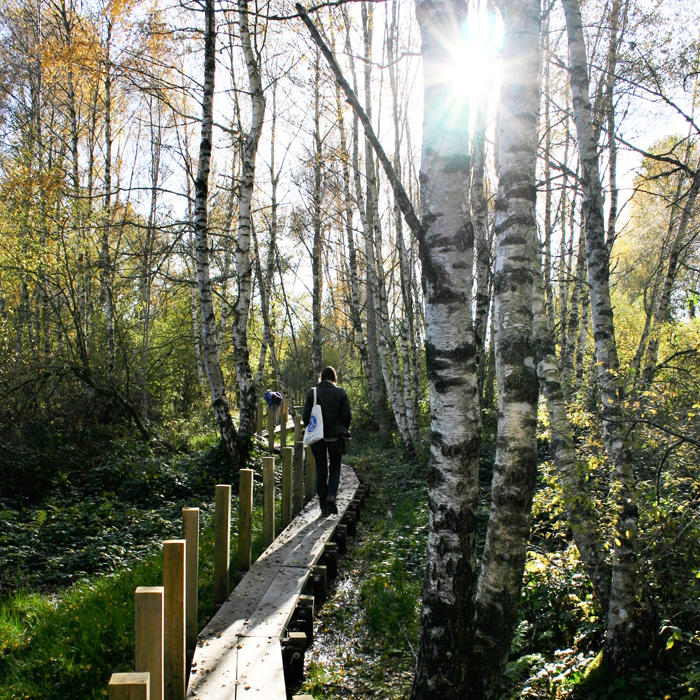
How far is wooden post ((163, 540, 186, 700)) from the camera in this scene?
126 inches

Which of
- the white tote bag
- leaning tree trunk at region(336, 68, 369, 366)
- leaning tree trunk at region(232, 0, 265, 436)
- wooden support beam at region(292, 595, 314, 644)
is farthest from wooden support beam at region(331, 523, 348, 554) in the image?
leaning tree trunk at region(336, 68, 369, 366)

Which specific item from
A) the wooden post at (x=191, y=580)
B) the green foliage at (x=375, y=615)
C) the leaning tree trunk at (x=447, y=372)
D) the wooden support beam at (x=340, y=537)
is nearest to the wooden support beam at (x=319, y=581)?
the green foliage at (x=375, y=615)

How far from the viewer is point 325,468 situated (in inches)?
289

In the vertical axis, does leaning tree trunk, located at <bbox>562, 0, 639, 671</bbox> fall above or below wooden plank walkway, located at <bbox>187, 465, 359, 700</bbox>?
above

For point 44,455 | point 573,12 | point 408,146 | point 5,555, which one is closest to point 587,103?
point 573,12

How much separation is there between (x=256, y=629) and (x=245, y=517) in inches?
49.4

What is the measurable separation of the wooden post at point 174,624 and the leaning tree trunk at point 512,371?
1700mm

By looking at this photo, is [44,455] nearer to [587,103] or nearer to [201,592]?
[201,592]

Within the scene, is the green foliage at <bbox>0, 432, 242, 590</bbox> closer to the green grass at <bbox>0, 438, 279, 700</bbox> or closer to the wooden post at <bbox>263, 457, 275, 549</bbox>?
the green grass at <bbox>0, 438, 279, 700</bbox>

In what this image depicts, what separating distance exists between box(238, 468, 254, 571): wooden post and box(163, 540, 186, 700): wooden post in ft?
6.48

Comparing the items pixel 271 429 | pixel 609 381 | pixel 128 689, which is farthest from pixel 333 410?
pixel 271 429

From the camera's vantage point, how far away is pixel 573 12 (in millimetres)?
5180

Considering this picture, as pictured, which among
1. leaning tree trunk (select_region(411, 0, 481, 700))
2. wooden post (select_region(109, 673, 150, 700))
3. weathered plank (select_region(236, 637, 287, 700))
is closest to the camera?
wooden post (select_region(109, 673, 150, 700))

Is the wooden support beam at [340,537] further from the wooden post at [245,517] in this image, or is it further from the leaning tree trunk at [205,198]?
the leaning tree trunk at [205,198]
